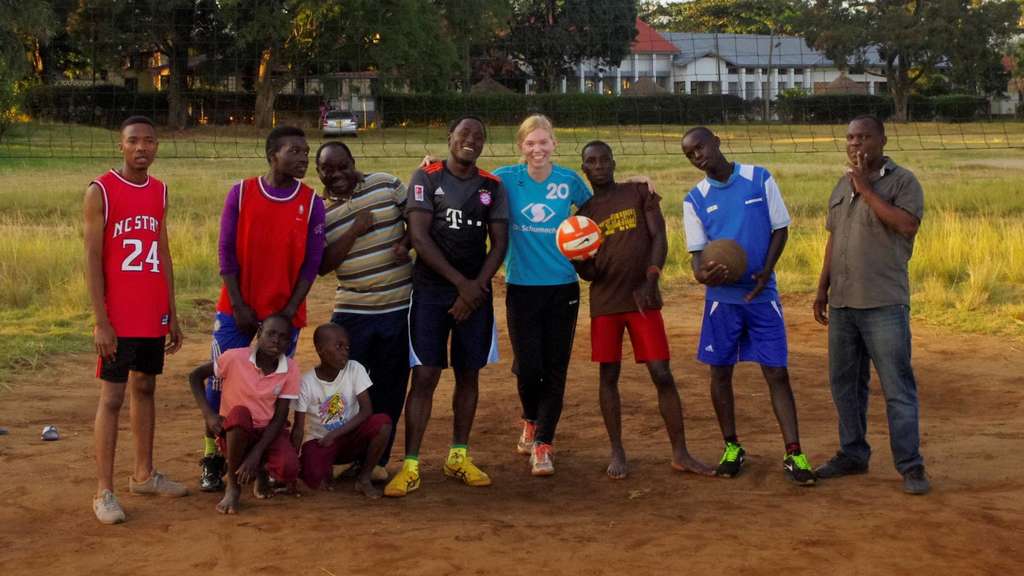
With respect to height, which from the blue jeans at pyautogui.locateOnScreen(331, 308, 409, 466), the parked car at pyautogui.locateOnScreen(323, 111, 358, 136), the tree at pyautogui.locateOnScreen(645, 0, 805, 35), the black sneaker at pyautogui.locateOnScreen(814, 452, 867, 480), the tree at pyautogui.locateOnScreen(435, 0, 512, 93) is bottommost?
the black sneaker at pyautogui.locateOnScreen(814, 452, 867, 480)

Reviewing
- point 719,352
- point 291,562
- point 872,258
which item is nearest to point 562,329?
point 719,352

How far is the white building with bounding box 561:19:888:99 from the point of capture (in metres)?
35.9

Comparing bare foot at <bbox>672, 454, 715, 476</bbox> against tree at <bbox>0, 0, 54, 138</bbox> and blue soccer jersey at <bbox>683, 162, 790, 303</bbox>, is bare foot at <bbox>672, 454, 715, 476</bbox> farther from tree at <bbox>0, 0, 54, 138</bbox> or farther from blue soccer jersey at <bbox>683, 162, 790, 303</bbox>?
tree at <bbox>0, 0, 54, 138</bbox>

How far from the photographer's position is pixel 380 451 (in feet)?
19.4

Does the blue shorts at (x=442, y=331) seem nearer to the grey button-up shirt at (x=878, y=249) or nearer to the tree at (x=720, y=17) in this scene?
the grey button-up shirt at (x=878, y=249)

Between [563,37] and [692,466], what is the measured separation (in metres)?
16.6

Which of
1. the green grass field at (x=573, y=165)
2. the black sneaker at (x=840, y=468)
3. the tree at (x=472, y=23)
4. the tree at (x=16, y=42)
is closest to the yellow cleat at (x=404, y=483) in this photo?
the black sneaker at (x=840, y=468)

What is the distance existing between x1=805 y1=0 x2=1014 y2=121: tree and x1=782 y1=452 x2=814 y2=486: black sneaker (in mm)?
32743

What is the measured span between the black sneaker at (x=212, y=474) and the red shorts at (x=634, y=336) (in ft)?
6.13

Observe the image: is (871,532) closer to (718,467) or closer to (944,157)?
(718,467)

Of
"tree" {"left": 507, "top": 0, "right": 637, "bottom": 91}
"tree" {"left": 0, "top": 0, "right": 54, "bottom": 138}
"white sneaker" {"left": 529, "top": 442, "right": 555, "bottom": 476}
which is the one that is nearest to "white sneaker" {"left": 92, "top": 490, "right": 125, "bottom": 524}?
"white sneaker" {"left": 529, "top": 442, "right": 555, "bottom": 476}

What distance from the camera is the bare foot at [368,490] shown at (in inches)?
231

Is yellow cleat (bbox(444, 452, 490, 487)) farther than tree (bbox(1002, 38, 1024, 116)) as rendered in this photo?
No

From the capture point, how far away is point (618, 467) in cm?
632
